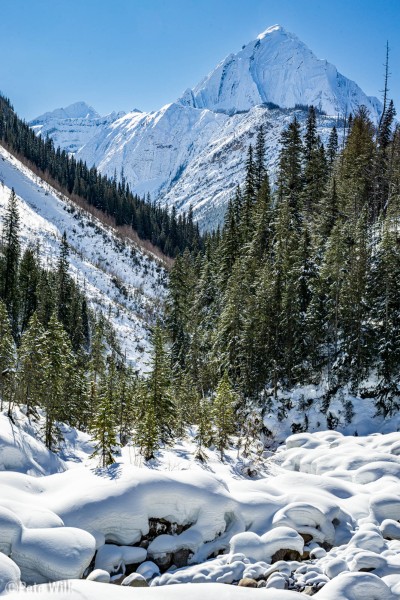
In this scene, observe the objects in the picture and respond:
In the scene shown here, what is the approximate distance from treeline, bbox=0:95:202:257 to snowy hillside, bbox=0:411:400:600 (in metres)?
130

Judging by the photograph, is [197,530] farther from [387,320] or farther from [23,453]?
[387,320]

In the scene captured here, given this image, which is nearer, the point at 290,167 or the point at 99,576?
the point at 99,576

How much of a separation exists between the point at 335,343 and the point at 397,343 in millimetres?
4746

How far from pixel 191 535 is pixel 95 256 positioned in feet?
331

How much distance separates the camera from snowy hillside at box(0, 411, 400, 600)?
10133mm

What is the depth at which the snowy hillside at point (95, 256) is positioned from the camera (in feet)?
271

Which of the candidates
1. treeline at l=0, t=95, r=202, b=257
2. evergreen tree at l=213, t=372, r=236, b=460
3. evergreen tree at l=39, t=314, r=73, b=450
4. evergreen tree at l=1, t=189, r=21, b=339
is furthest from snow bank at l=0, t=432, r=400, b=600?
treeline at l=0, t=95, r=202, b=257

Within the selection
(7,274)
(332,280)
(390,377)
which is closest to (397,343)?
(390,377)

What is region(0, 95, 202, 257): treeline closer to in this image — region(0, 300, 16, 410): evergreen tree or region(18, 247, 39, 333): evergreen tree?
region(18, 247, 39, 333): evergreen tree

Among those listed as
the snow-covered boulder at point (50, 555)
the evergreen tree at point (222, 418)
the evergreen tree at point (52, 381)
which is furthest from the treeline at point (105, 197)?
the snow-covered boulder at point (50, 555)

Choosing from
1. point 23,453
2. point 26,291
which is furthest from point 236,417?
point 26,291

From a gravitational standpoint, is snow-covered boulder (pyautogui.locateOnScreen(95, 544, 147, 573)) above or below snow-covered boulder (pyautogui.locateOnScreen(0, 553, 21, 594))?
below

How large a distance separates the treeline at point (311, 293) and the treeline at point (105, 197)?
93.4 m

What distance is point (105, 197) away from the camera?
5935 inches
